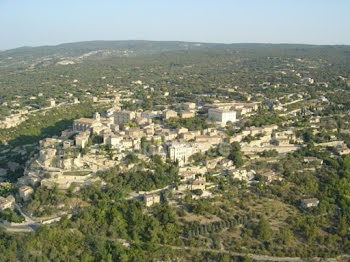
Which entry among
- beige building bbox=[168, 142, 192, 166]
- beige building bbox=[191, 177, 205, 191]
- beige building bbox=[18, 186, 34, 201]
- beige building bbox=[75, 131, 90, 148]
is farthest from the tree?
beige building bbox=[18, 186, 34, 201]

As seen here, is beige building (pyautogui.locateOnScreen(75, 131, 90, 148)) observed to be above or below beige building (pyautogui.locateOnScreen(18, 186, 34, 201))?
above

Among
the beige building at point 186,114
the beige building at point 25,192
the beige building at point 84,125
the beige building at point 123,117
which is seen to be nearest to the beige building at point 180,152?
the beige building at point 84,125

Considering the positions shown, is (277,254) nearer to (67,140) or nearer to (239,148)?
(239,148)

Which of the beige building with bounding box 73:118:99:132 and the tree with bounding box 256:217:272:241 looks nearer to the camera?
the tree with bounding box 256:217:272:241

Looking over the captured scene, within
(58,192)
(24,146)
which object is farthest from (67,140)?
(24,146)

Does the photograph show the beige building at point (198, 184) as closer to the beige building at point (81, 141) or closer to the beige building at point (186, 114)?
the beige building at point (81, 141)

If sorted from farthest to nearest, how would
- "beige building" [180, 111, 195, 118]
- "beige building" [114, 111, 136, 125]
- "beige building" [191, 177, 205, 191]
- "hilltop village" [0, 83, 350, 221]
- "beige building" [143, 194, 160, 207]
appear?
"beige building" [180, 111, 195, 118] → "beige building" [114, 111, 136, 125] → "beige building" [191, 177, 205, 191] → "hilltop village" [0, 83, 350, 221] → "beige building" [143, 194, 160, 207]

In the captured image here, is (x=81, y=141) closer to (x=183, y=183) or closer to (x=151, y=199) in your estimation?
(x=151, y=199)

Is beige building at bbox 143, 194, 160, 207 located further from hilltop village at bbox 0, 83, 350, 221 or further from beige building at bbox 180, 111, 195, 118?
beige building at bbox 180, 111, 195, 118

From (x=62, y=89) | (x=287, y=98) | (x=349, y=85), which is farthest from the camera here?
(x=62, y=89)
